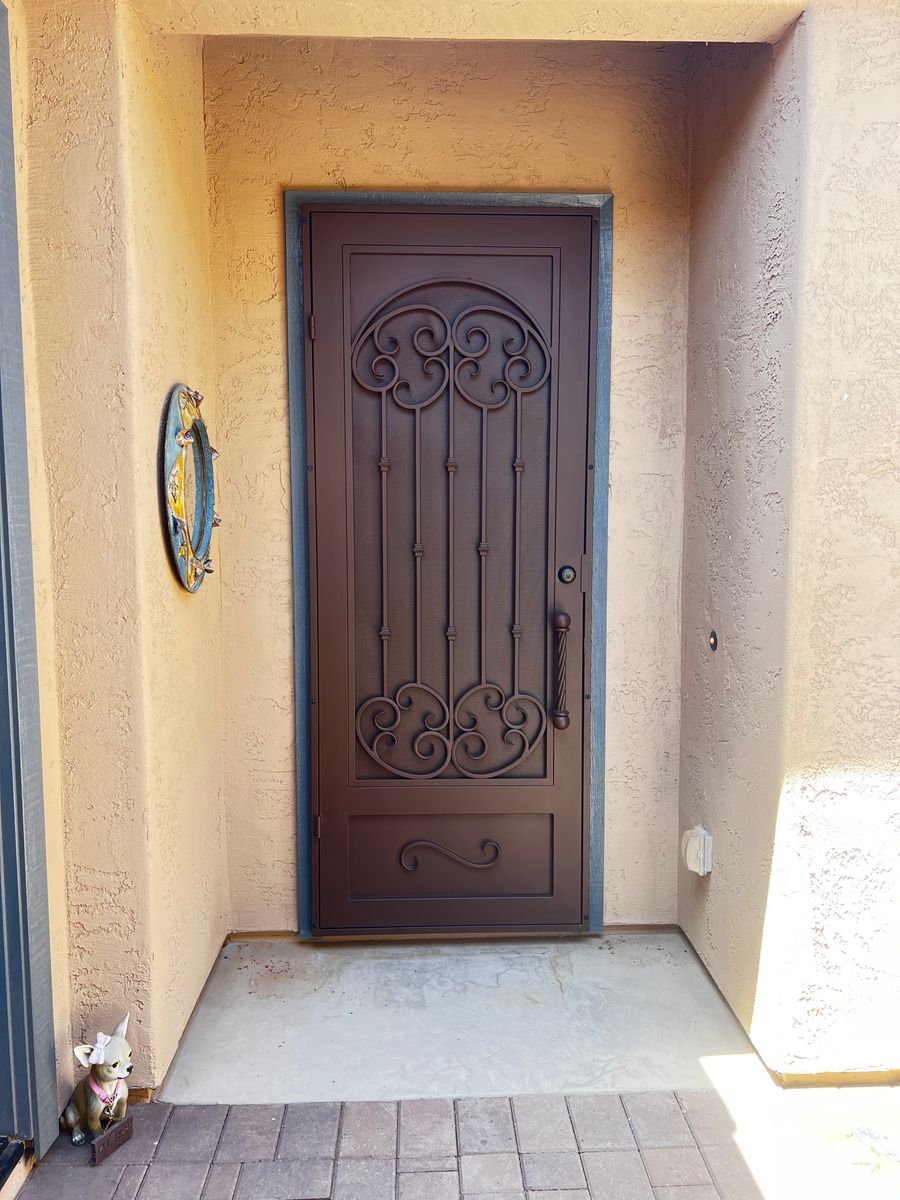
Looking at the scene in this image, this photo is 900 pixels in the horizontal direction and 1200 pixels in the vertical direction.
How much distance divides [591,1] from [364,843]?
2506mm

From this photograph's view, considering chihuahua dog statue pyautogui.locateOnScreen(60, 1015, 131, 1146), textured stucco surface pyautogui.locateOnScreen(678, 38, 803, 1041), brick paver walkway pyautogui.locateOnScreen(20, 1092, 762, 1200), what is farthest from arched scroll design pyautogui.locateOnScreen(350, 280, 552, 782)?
→ chihuahua dog statue pyautogui.locateOnScreen(60, 1015, 131, 1146)

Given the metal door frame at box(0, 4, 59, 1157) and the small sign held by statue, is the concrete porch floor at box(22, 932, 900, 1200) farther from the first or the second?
the metal door frame at box(0, 4, 59, 1157)

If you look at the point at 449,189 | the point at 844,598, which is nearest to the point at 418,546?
the point at 449,189

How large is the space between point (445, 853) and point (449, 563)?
1.00 meters

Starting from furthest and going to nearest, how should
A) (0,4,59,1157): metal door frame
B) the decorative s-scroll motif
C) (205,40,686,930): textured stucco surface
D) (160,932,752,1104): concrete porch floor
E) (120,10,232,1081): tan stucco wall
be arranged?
1. the decorative s-scroll motif
2. (205,40,686,930): textured stucco surface
3. (160,932,752,1104): concrete porch floor
4. (120,10,232,1081): tan stucco wall
5. (0,4,59,1157): metal door frame

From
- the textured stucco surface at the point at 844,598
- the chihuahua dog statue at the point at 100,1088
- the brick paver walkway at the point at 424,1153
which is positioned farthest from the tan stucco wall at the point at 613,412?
the brick paver walkway at the point at 424,1153

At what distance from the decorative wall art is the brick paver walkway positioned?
1396 mm

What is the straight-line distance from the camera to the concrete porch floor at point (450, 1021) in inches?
86.2

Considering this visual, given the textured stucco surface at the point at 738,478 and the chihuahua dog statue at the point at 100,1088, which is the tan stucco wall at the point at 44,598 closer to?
the chihuahua dog statue at the point at 100,1088

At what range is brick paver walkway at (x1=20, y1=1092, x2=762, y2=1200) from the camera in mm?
1830

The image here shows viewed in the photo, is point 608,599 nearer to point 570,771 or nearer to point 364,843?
point 570,771

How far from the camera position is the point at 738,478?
2377 millimetres

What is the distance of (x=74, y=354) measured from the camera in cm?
196

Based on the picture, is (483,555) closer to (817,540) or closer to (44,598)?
(817,540)
